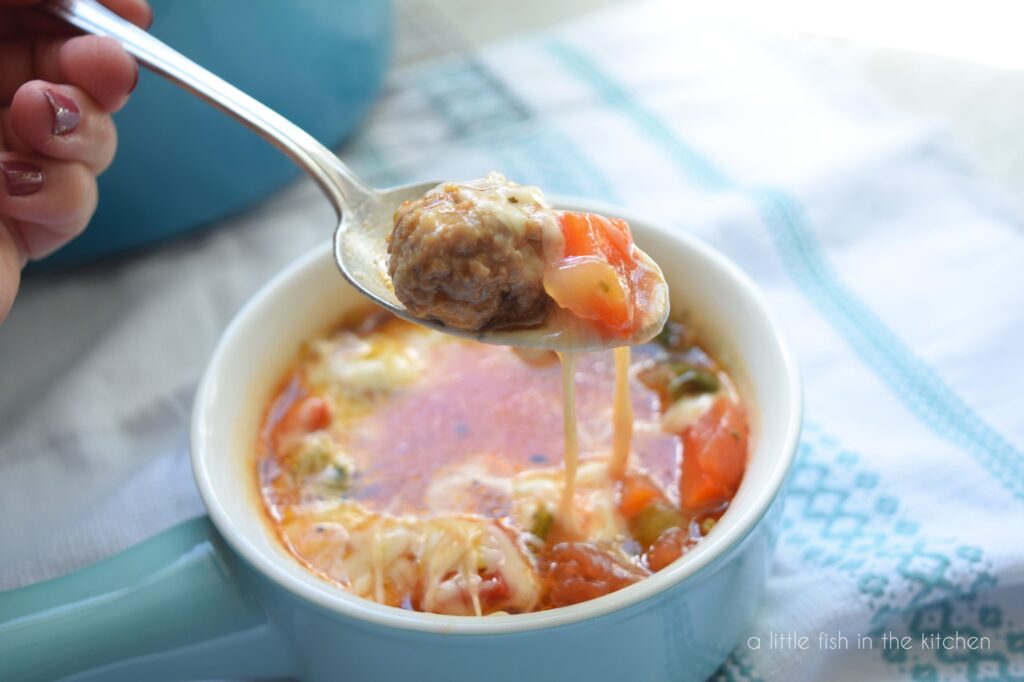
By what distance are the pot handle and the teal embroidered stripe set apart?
1.10 meters

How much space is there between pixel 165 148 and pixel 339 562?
107cm

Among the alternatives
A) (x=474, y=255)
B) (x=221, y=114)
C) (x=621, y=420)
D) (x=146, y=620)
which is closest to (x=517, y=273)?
(x=474, y=255)

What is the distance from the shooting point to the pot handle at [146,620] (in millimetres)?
1212

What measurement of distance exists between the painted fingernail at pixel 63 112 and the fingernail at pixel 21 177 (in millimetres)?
64

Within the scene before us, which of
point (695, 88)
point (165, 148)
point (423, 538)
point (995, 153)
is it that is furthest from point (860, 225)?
point (165, 148)

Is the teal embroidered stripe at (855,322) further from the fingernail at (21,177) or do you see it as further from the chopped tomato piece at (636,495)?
the fingernail at (21,177)

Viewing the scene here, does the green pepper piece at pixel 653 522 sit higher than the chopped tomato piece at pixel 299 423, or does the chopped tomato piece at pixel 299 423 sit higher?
the green pepper piece at pixel 653 522

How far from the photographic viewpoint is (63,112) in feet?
4.75

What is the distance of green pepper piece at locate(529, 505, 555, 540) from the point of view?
142cm

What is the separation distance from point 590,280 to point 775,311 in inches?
35.2

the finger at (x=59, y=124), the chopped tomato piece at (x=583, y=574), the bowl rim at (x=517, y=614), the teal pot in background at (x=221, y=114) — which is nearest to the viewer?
the bowl rim at (x=517, y=614)

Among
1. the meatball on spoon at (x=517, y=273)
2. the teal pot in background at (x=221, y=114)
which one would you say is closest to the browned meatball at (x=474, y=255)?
the meatball on spoon at (x=517, y=273)

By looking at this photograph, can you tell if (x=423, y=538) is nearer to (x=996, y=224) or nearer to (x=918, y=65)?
(x=996, y=224)

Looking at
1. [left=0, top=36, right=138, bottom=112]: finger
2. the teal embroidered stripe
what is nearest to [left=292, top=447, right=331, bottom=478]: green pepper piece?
[left=0, top=36, right=138, bottom=112]: finger
